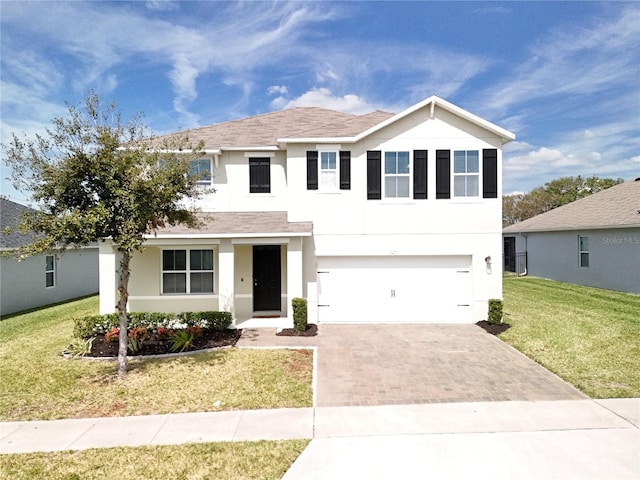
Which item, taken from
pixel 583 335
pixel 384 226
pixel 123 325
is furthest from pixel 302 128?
pixel 583 335

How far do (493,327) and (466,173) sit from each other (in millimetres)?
5142

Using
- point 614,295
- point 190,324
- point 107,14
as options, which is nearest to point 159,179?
point 190,324

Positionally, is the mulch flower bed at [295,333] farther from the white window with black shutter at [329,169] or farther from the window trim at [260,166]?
the window trim at [260,166]

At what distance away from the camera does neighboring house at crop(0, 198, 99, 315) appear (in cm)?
1536

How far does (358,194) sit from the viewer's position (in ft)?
41.3

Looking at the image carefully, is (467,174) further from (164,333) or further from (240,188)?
(164,333)

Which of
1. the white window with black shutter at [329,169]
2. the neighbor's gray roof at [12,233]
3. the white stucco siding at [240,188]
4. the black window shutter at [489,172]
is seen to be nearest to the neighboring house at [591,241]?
the black window shutter at [489,172]

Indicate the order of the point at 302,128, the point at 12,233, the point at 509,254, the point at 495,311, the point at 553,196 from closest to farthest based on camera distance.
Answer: the point at 495,311 → the point at 302,128 → the point at 12,233 → the point at 509,254 → the point at 553,196

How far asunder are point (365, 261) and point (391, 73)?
9.19 metres

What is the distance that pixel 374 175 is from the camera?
41.2 feet

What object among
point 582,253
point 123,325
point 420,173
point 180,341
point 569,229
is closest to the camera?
point 123,325

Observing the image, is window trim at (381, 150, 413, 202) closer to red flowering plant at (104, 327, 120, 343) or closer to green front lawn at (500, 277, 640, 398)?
green front lawn at (500, 277, 640, 398)

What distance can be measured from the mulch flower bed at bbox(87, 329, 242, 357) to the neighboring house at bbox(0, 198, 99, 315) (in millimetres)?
5545

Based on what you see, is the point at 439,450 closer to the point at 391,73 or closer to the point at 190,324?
the point at 190,324
